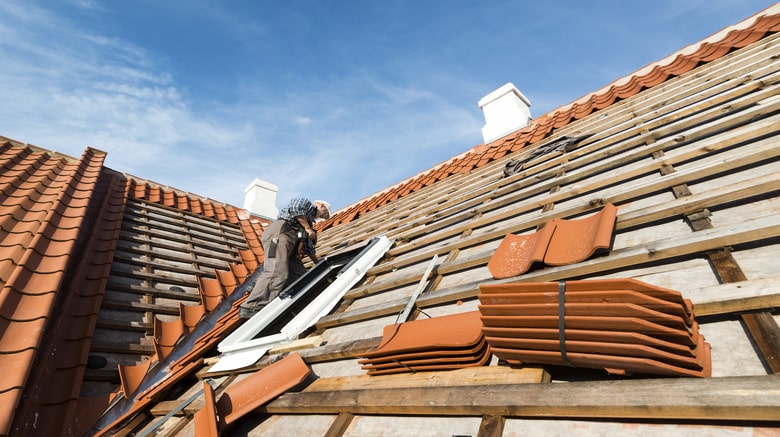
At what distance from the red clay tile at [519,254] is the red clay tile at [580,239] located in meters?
0.05

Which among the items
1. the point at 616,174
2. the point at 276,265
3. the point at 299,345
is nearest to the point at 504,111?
the point at 616,174

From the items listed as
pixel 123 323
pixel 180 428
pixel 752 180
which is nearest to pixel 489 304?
pixel 752 180

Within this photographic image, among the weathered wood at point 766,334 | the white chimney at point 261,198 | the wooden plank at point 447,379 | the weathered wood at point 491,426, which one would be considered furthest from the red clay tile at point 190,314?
the white chimney at point 261,198

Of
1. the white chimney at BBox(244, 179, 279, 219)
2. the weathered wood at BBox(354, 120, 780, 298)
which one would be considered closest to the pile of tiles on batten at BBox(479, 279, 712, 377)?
the weathered wood at BBox(354, 120, 780, 298)

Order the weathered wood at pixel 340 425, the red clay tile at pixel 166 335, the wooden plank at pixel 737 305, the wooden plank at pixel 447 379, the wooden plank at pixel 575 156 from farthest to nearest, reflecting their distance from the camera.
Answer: the red clay tile at pixel 166 335, the wooden plank at pixel 575 156, the weathered wood at pixel 340 425, the wooden plank at pixel 447 379, the wooden plank at pixel 737 305

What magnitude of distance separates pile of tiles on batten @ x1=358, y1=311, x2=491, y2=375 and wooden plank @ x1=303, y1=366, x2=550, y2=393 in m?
0.03

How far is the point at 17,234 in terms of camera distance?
434 cm

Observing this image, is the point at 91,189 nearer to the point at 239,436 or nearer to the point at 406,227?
the point at 406,227

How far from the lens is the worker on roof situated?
448cm

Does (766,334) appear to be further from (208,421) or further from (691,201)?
(208,421)

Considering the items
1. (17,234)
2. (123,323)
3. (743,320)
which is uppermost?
(17,234)

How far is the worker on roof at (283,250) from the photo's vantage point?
14.7 ft

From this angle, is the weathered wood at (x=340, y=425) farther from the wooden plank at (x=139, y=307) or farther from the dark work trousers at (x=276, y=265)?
the wooden plank at (x=139, y=307)

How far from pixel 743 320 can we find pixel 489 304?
929 mm
